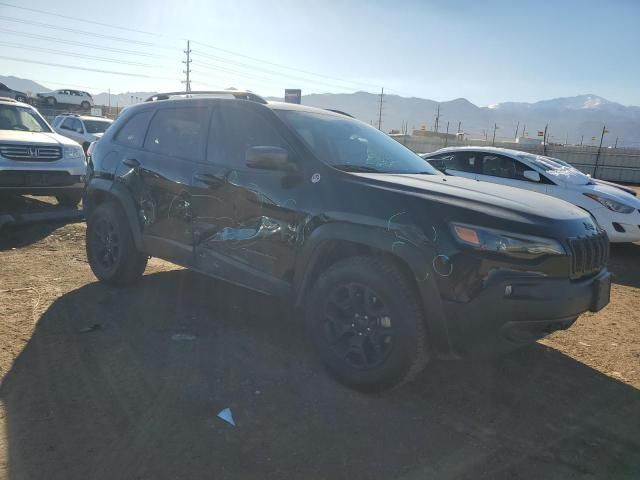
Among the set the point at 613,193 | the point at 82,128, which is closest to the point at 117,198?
the point at 613,193

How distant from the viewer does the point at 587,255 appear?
3.00 m

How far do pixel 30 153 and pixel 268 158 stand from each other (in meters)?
5.93

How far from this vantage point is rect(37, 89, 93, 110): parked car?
Result: 41469mm

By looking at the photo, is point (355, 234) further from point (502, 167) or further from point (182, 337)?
point (502, 167)

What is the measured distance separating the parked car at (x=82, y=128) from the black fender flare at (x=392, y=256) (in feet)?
48.6

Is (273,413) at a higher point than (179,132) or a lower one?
lower

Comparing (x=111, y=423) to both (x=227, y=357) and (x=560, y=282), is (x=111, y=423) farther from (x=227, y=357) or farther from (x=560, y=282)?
(x=560, y=282)

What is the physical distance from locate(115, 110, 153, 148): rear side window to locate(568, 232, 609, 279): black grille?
3.82 metres

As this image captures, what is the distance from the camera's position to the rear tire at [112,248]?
15.8 ft

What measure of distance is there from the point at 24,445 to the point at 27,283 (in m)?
2.99

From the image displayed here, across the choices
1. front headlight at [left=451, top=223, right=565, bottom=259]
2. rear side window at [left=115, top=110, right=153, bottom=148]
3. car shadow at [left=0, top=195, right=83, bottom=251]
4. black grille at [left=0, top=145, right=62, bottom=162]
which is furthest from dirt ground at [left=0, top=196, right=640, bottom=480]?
black grille at [left=0, top=145, right=62, bottom=162]

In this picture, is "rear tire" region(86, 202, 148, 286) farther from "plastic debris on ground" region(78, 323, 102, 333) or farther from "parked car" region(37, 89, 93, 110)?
"parked car" region(37, 89, 93, 110)

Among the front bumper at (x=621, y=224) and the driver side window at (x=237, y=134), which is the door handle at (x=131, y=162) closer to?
the driver side window at (x=237, y=134)

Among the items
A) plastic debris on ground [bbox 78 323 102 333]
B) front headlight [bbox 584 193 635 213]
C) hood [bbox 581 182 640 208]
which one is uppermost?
hood [bbox 581 182 640 208]
